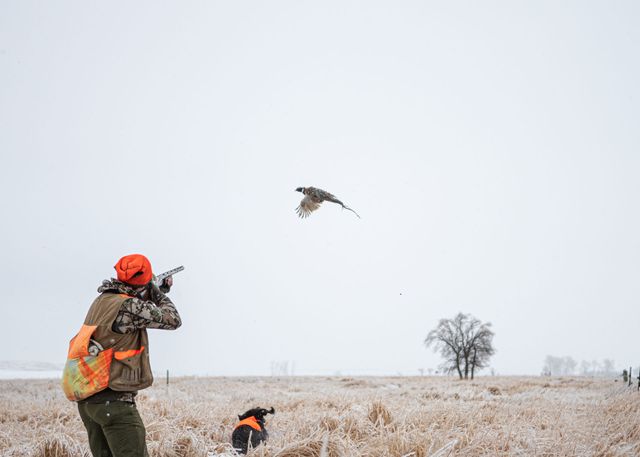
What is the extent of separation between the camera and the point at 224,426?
19.7 ft

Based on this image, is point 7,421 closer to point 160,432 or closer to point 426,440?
point 160,432

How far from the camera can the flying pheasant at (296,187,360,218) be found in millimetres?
7598

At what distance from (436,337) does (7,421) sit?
130ft

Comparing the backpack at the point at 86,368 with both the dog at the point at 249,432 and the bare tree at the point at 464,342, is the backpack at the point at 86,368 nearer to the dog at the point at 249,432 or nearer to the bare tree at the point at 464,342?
the dog at the point at 249,432

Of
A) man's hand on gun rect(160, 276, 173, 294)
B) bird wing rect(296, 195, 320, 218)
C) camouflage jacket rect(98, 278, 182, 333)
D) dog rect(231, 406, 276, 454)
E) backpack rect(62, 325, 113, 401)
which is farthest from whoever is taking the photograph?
bird wing rect(296, 195, 320, 218)

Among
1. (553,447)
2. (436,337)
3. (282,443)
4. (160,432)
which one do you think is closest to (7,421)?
(160,432)

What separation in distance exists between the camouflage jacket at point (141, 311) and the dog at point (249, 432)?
235 cm

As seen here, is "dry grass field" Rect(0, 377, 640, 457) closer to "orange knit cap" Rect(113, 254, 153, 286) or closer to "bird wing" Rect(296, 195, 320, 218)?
"orange knit cap" Rect(113, 254, 153, 286)

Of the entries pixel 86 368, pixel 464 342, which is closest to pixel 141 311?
pixel 86 368

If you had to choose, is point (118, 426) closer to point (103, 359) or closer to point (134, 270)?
point (103, 359)

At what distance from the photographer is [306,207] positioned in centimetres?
877

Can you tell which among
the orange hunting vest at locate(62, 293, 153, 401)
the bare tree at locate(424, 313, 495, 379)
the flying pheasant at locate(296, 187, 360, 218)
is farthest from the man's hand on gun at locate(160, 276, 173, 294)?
the bare tree at locate(424, 313, 495, 379)

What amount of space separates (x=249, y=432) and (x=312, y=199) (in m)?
4.25

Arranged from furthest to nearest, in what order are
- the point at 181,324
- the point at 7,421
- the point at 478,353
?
the point at 478,353, the point at 7,421, the point at 181,324
